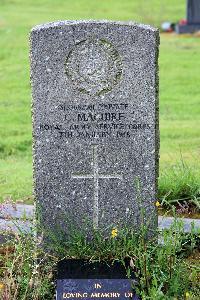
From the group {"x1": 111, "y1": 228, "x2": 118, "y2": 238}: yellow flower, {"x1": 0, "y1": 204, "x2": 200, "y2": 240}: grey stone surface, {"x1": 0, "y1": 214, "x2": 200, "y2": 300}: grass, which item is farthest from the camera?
{"x1": 0, "y1": 204, "x2": 200, "y2": 240}: grey stone surface

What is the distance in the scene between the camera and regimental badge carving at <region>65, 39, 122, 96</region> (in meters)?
6.34

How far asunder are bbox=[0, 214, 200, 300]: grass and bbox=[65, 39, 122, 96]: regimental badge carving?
1053mm

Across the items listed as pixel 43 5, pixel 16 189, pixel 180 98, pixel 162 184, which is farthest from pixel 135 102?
pixel 43 5

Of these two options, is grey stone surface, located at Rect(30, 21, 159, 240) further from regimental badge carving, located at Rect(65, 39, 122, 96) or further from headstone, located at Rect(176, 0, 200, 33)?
headstone, located at Rect(176, 0, 200, 33)

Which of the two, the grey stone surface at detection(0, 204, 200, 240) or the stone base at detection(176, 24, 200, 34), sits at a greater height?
the grey stone surface at detection(0, 204, 200, 240)

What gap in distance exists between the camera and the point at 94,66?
20.9 ft

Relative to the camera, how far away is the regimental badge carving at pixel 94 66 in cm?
634

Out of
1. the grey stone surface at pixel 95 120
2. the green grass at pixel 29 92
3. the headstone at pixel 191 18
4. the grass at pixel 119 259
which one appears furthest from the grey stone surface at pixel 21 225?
the headstone at pixel 191 18

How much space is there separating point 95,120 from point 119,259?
3.28 feet

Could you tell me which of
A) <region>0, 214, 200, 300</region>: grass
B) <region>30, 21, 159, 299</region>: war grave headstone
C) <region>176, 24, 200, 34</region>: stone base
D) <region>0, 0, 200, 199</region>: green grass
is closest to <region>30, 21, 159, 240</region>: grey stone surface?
<region>30, 21, 159, 299</region>: war grave headstone

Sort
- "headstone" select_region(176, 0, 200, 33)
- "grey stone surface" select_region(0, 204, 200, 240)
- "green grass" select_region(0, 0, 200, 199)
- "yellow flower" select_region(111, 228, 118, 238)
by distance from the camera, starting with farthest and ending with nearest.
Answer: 1. "headstone" select_region(176, 0, 200, 33)
2. "green grass" select_region(0, 0, 200, 199)
3. "grey stone surface" select_region(0, 204, 200, 240)
4. "yellow flower" select_region(111, 228, 118, 238)

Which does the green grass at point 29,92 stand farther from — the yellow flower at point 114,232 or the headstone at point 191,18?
the yellow flower at point 114,232

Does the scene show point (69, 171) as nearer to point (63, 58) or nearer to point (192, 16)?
point (63, 58)

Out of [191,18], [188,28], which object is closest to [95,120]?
[188,28]
